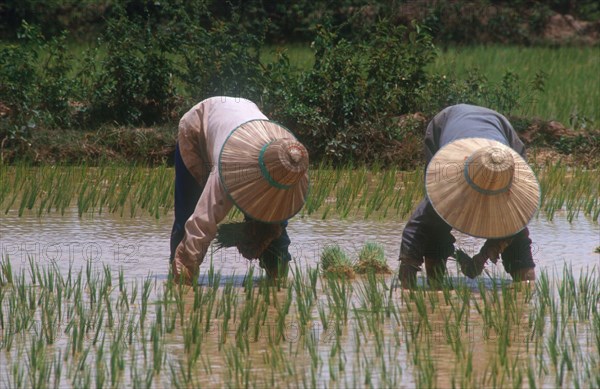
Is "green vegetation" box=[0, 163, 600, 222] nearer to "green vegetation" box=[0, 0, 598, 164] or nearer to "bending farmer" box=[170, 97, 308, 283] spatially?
"green vegetation" box=[0, 0, 598, 164]

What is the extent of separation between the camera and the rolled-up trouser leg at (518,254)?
5168mm

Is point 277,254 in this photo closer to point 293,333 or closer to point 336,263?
point 336,263

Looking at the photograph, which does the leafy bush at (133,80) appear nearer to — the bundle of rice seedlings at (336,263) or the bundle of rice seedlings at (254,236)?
the bundle of rice seedlings at (336,263)

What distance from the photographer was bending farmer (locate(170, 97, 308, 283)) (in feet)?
15.3

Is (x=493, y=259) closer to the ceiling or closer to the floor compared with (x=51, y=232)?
closer to the ceiling

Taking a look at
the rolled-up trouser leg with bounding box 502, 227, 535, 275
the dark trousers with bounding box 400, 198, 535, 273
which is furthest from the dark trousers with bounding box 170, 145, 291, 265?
the rolled-up trouser leg with bounding box 502, 227, 535, 275

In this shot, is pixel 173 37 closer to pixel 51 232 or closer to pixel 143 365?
pixel 51 232

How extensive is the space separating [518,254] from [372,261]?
72 cm

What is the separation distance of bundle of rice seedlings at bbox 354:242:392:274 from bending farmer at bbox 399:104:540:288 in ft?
1.23

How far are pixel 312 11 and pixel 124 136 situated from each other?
717 cm

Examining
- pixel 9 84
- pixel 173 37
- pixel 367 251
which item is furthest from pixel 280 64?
pixel 367 251

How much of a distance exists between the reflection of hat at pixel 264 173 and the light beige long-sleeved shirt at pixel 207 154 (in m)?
0.10

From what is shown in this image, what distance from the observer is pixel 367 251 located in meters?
5.63

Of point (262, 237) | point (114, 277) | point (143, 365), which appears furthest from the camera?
point (114, 277)
